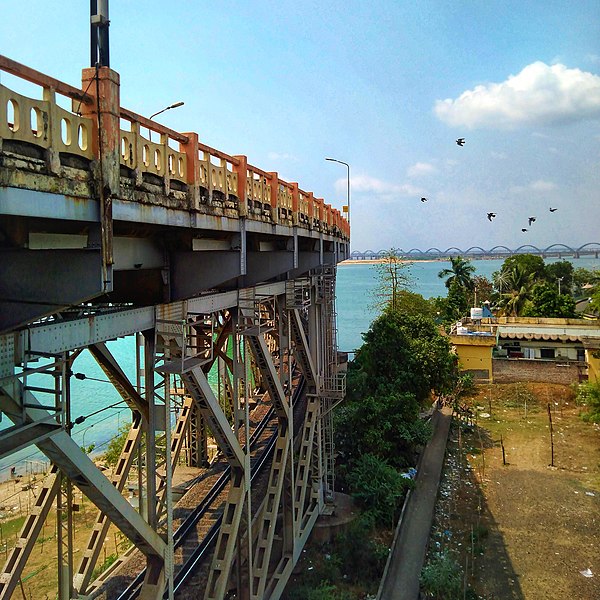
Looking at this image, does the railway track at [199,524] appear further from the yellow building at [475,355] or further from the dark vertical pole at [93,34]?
the yellow building at [475,355]

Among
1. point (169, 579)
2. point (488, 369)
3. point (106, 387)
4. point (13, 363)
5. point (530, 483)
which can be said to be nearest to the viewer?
point (13, 363)

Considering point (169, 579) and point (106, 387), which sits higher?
point (169, 579)

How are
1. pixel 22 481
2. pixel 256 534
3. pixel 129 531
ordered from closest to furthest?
pixel 129 531 < pixel 256 534 < pixel 22 481

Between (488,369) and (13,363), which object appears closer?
(13,363)

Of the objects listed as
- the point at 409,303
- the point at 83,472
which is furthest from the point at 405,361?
the point at 83,472

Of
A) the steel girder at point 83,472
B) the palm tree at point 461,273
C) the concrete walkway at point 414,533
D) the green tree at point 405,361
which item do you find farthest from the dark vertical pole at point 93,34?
the palm tree at point 461,273

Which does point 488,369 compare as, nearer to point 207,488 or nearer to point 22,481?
point 207,488

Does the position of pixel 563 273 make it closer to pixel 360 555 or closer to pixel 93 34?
pixel 360 555

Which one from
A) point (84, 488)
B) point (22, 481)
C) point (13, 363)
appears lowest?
point (22, 481)

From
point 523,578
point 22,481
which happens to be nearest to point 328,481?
point 523,578
